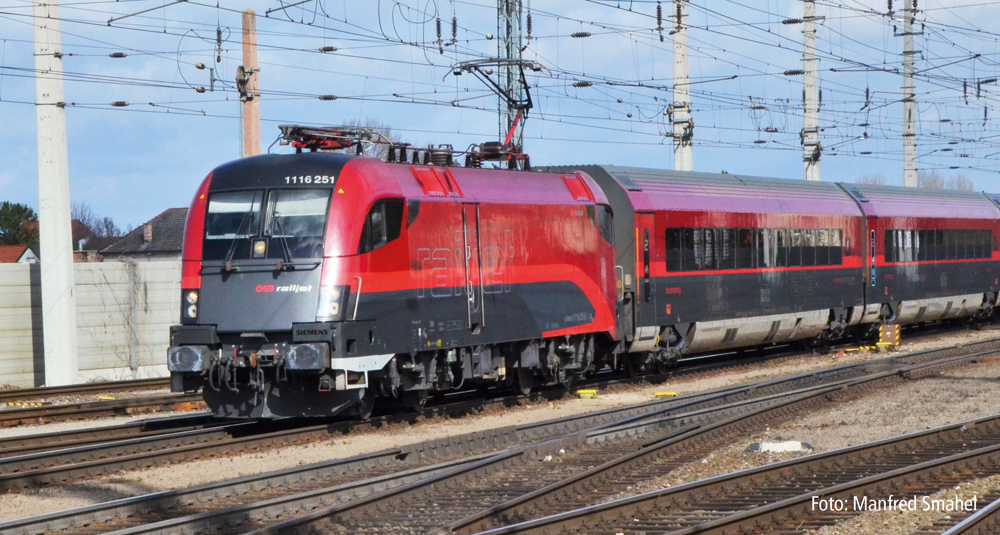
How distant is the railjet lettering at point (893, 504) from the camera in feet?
32.0

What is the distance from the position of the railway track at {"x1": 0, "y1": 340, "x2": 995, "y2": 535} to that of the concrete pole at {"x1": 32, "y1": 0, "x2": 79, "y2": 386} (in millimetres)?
11782

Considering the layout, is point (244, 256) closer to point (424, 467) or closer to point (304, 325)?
point (304, 325)

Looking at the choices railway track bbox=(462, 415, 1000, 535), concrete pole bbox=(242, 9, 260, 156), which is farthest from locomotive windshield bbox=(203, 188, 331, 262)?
concrete pole bbox=(242, 9, 260, 156)

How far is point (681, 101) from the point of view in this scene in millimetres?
29500

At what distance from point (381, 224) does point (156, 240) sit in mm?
53706

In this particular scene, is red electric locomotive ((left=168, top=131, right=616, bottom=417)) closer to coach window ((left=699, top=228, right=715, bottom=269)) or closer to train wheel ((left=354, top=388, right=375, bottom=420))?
train wheel ((left=354, top=388, right=375, bottom=420))

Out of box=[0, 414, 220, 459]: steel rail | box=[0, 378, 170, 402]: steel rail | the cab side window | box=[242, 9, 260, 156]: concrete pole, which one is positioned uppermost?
box=[242, 9, 260, 156]: concrete pole

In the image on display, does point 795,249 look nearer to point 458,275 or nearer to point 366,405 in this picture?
point 458,275

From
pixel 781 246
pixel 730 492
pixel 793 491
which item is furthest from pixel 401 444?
pixel 781 246

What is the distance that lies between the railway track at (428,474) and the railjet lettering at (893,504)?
Answer: 8.84 feet

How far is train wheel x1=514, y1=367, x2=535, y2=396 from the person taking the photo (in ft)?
58.9

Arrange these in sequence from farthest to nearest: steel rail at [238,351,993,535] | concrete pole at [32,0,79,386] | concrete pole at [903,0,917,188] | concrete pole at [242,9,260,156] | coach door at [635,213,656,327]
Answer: concrete pole at [903,0,917,188]
concrete pole at [32,0,79,386]
concrete pole at [242,9,260,156]
coach door at [635,213,656,327]
steel rail at [238,351,993,535]

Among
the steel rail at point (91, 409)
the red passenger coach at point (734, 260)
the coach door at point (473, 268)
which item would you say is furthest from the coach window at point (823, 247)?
the steel rail at point (91, 409)

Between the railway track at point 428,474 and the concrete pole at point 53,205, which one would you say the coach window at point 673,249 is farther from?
the concrete pole at point 53,205
